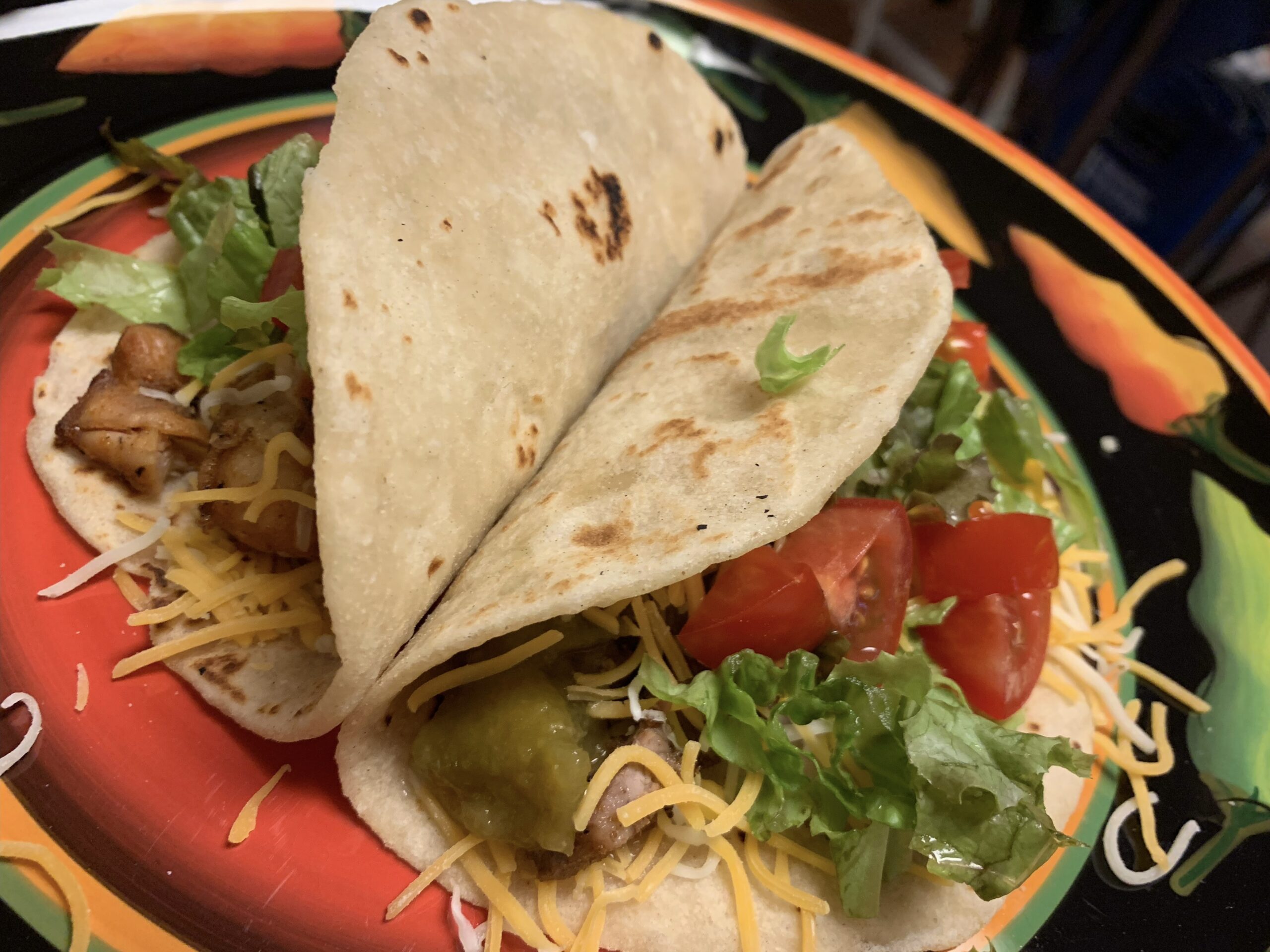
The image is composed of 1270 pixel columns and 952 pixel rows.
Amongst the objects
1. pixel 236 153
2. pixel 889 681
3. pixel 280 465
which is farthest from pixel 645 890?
pixel 236 153

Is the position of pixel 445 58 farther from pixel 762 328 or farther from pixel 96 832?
pixel 96 832

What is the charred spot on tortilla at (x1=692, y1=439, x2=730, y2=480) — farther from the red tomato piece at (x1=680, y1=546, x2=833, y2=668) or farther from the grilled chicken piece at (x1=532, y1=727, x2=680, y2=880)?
the grilled chicken piece at (x1=532, y1=727, x2=680, y2=880)

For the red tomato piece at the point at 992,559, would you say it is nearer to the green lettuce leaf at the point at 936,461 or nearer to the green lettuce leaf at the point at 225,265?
the green lettuce leaf at the point at 936,461

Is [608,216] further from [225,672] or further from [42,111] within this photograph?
[42,111]

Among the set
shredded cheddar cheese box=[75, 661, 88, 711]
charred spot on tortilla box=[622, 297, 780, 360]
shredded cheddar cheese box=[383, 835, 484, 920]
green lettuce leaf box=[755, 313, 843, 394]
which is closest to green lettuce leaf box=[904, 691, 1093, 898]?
green lettuce leaf box=[755, 313, 843, 394]

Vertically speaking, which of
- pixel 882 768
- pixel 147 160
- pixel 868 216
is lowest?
pixel 147 160

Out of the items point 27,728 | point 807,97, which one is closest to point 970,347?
point 807,97
